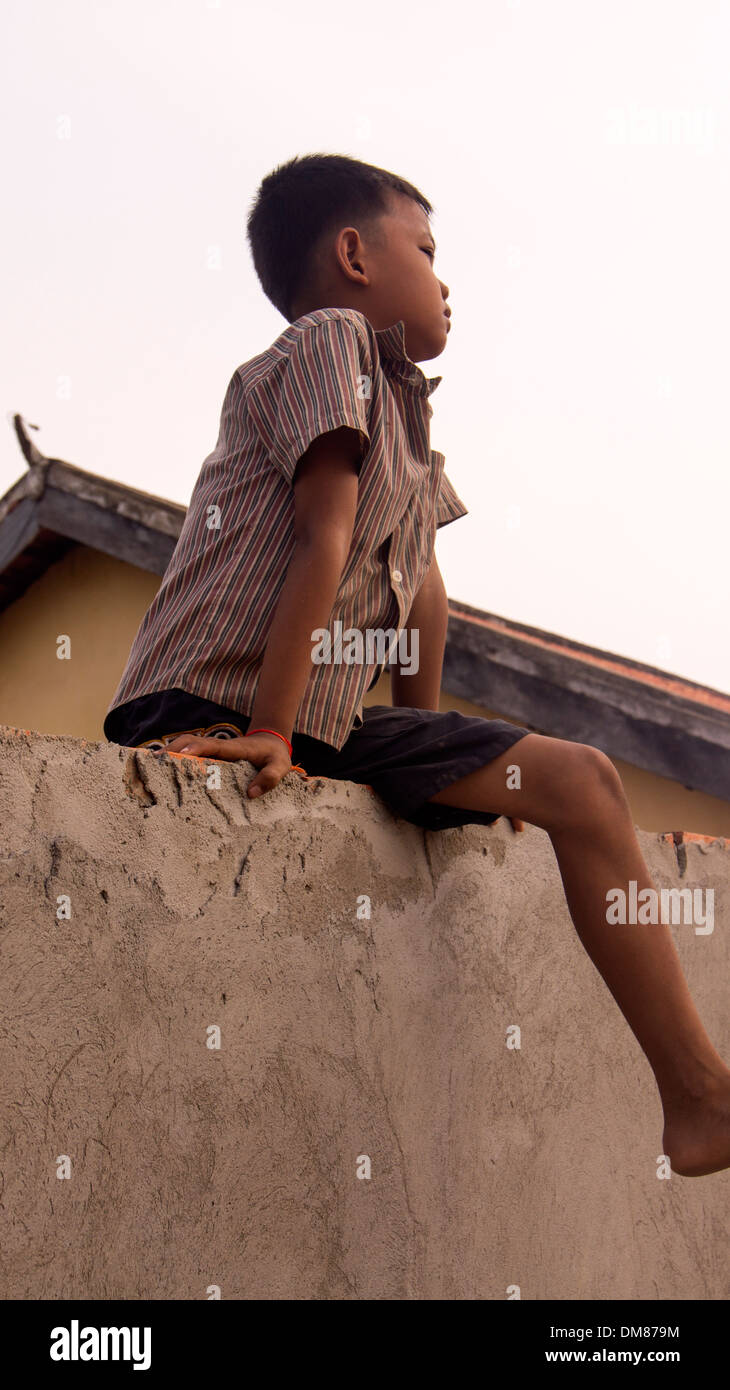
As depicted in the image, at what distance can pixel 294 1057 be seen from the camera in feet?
5.70

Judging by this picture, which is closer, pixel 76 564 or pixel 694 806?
pixel 694 806

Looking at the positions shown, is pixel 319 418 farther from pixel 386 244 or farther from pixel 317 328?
pixel 386 244

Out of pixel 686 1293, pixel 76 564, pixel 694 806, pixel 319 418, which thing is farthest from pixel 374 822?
pixel 76 564

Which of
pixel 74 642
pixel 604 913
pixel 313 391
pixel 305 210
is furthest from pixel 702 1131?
pixel 74 642

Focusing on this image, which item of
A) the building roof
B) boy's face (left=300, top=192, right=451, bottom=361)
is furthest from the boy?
the building roof

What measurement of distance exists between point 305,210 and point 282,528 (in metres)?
0.73

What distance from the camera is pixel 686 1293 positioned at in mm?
2451

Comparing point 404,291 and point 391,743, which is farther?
point 404,291

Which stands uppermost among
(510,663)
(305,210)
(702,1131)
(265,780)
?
(510,663)

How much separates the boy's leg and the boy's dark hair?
104cm

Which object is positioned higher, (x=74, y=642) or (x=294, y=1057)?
(x=74, y=642)

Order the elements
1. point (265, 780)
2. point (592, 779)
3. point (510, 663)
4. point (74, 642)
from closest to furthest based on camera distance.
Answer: point (265, 780), point (592, 779), point (510, 663), point (74, 642)

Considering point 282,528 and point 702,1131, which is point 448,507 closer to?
point 282,528
